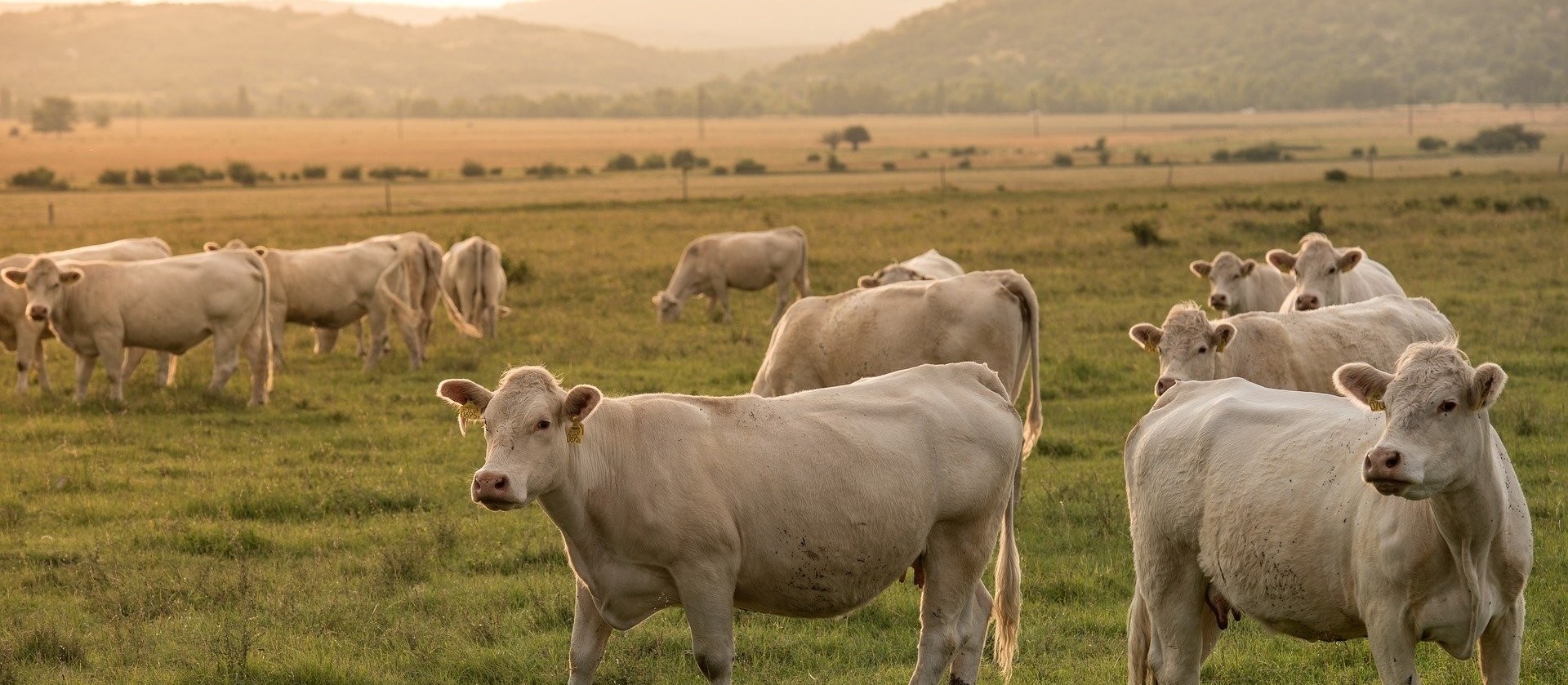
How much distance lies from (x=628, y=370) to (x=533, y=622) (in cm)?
869

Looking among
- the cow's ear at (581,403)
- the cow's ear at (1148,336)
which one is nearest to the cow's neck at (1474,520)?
the cow's ear at (581,403)

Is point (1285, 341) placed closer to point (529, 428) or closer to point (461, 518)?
point (461, 518)

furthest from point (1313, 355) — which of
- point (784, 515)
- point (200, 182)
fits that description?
point (200, 182)

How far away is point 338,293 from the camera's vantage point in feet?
59.1

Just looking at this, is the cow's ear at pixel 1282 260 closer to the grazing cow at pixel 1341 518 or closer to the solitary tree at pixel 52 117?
the grazing cow at pixel 1341 518

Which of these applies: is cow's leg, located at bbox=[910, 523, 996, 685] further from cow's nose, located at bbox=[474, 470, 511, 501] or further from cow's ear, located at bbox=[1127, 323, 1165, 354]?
cow's ear, located at bbox=[1127, 323, 1165, 354]

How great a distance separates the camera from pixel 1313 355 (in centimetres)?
1017

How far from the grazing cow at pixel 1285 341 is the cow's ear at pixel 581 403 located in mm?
4598

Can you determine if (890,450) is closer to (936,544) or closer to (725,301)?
(936,544)

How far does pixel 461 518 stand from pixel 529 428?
16.4 ft

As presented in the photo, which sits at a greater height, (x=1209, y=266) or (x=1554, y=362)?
(x=1209, y=266)

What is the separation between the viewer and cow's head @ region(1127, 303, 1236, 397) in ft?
31.3

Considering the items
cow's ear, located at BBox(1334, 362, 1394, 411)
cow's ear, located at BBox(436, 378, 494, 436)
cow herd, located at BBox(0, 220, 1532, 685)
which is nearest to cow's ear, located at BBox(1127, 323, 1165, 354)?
cow herd, located at BBox(0, 220, 1532, 685)

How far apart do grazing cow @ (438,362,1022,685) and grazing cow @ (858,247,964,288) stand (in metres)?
7.84
